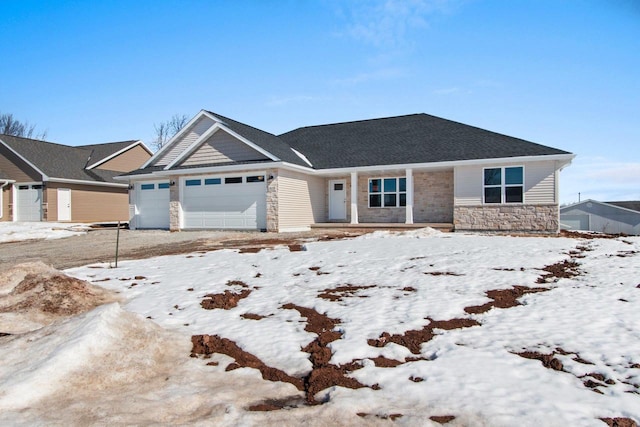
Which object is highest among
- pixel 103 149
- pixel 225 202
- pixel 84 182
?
pixel 103 149

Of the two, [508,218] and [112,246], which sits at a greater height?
[508,218]

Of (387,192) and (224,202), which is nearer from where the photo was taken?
(224,202)

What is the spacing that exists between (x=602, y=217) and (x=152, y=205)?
133 ft

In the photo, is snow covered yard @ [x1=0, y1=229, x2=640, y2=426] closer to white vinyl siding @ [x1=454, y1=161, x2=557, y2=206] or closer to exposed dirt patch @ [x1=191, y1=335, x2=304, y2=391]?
exposed dirt patch @ [x1=191, y1=335, x2=304, y2=391]

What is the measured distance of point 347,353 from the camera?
13.9 feet

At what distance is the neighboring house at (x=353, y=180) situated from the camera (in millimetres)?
16031

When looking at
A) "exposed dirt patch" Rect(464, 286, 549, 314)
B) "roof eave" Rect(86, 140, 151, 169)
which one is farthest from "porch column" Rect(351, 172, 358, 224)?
A: "roof eave" Rect(86, 140, 151, 169)

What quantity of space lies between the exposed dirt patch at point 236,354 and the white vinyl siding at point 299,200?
12.4 metres

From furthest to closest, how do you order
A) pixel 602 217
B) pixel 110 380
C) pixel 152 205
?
1. pixel 602 217
2. pixel 152 205
3. pixel 110 380

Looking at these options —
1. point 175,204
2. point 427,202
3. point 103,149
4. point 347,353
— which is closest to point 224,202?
point 175,204

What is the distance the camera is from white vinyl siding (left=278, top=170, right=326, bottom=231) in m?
17.4

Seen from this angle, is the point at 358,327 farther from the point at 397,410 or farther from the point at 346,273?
the point at 346,273

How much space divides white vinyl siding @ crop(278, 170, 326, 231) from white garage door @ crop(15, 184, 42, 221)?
16460 millimetres

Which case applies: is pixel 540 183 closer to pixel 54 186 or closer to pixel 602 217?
pixel 54 186
